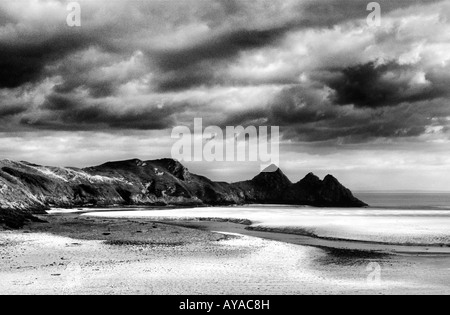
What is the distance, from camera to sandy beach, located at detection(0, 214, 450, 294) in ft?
67.6

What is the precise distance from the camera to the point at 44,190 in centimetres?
16312

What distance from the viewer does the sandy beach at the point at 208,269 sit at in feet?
67.6

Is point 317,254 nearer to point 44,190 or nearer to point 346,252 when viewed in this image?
point 346,252

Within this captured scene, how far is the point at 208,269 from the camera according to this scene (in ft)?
85.8

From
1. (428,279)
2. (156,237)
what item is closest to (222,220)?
(156,237)

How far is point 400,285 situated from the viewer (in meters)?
21.5

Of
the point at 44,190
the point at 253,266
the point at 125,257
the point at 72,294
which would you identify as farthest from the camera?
the point at 44,190

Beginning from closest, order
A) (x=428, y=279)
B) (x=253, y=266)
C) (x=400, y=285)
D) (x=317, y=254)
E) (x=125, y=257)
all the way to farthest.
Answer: (x=400, y=285), (x=428, y=279), (x=253, y=266), (x=125, y=257), (x=317, y=254)
